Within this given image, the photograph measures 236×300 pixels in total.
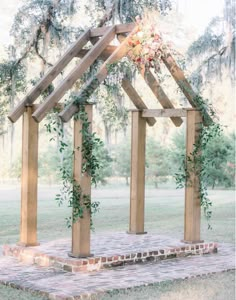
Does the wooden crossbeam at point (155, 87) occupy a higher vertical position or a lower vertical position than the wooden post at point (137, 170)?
higher

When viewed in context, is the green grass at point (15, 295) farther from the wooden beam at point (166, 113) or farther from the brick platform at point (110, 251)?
the wooden beam at point (166, 113)

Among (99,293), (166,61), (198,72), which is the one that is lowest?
(99,293)

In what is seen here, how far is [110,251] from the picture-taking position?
7.31 m

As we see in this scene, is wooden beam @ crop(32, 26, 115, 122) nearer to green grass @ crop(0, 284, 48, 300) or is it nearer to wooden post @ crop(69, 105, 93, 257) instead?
wooden post @ crop(69, 105, 93, 257)

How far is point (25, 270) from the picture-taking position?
22.6ft

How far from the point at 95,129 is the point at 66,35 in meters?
11.0

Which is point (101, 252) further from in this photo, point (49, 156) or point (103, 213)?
point (49, 156)

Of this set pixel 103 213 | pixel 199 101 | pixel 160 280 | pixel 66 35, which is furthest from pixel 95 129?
pixel 160 280

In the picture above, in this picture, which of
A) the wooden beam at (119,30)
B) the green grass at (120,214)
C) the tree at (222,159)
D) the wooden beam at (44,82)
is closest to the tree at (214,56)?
the green grass at (120,214)

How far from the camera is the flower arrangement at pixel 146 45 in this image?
291 inches

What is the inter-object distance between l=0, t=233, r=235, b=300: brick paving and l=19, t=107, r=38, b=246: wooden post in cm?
38

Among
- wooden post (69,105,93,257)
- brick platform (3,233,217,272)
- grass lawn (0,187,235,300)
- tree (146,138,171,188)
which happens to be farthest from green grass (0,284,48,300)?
tree (146,138,171,188)

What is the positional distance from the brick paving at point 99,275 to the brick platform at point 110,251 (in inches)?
3.1

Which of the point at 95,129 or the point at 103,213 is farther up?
the point at 95,129
